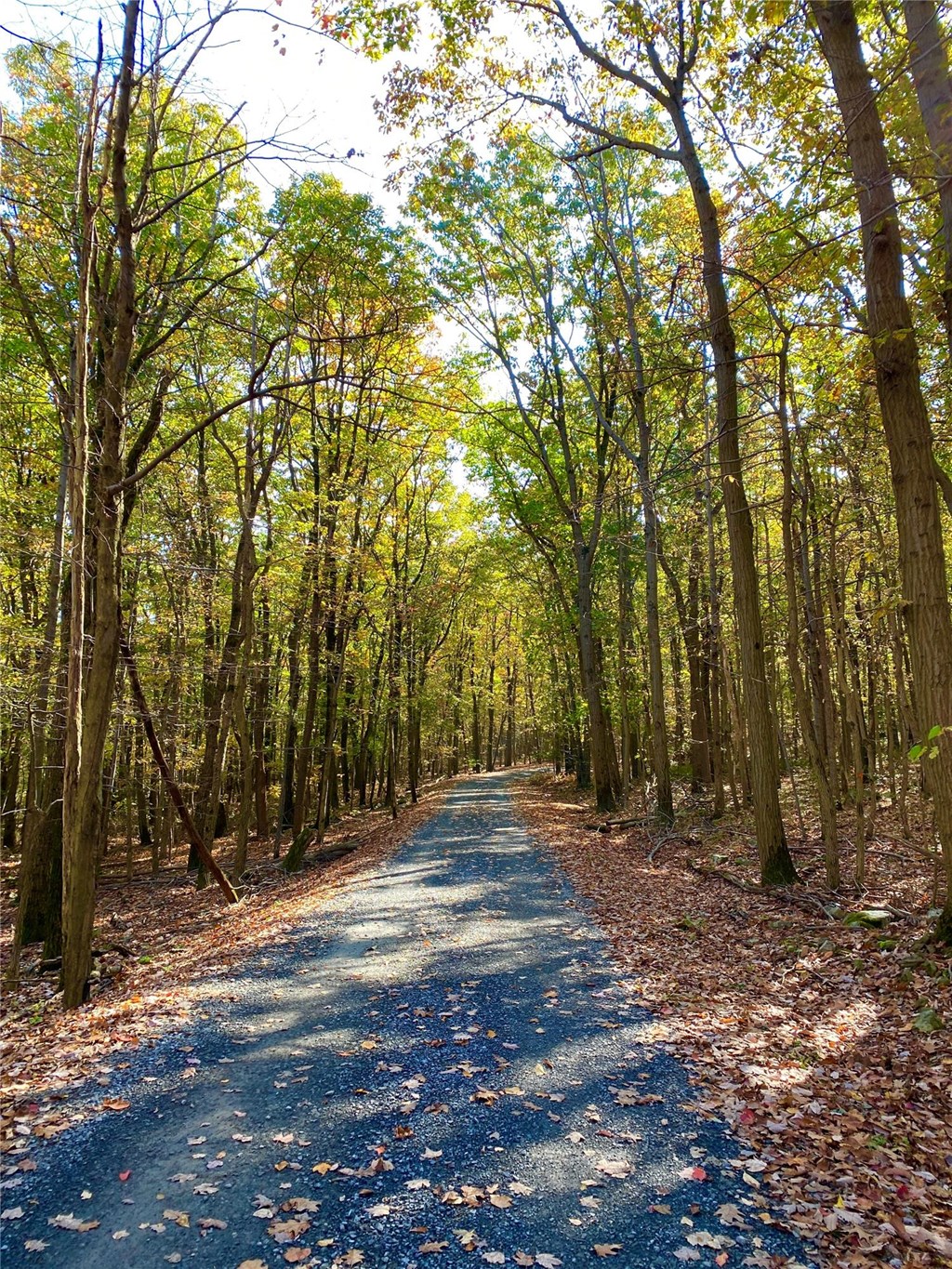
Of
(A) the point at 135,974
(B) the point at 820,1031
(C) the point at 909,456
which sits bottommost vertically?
(A) the point at 135,974

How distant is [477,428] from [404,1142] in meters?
20.9

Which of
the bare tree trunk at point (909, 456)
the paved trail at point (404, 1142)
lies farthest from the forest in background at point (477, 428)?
the paved trail at point (404, 1142)

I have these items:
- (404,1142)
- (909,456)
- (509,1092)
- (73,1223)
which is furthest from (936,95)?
(73,1223)

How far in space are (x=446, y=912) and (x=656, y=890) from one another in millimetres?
3135

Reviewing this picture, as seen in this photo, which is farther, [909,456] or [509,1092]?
[909,456]

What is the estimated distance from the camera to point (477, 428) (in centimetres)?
2223

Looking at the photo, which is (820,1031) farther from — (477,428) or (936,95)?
(477,428)

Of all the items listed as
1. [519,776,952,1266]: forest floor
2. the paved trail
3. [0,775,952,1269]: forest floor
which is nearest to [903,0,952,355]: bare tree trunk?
[519,776,952,1266]: forest floor

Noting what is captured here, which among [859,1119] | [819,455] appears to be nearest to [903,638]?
[819,455]

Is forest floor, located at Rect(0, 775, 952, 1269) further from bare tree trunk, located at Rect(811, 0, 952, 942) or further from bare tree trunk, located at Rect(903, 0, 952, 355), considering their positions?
bare tree trunk, located at Rect(903, 0, 952, 355)

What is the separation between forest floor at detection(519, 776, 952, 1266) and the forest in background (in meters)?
0.81

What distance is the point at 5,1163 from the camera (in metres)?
3.54

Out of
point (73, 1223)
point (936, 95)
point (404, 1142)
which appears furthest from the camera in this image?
point (936, 95)

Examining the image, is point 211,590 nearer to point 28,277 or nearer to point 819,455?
point 28,277
